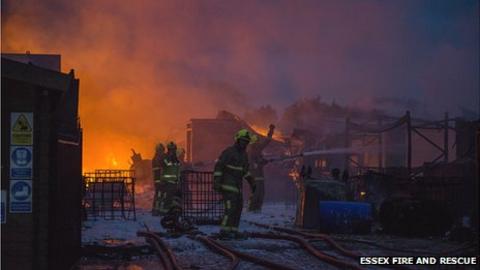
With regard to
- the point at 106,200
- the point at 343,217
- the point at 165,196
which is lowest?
the point at 106,200

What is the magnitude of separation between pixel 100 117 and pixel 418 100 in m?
19.9

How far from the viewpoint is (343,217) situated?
1303cm

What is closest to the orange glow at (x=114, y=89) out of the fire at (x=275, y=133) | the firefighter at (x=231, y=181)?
the fire at (x=275, y=133)

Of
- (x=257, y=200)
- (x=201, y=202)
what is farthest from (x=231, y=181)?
(x=257, y=200)

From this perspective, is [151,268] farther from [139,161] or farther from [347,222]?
[139,161]

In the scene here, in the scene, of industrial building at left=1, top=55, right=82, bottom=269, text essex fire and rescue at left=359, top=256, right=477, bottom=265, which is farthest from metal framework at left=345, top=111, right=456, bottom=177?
industrial building at left=1, top=55, right=82, bottom=269

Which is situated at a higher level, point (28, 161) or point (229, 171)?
point (28, 161)

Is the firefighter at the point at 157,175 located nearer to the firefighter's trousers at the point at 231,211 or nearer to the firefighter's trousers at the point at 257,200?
the firefighter's trousers at the point at 257,200

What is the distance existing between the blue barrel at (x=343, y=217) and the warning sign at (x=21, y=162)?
25.5 ft

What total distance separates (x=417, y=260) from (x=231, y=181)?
4.22 metres

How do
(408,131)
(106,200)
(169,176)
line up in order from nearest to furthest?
(169,176) → (106,200) → (408,131)

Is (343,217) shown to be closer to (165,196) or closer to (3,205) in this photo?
(165,196)

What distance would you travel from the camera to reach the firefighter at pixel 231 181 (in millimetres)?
11406

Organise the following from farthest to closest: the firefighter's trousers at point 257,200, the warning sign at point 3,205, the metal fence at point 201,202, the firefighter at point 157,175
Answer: the firefighter's trousers at point 257,200 < the firefighter at point 157,175 < the metal fence at point 201,202 < the warning sign at point 3,205
